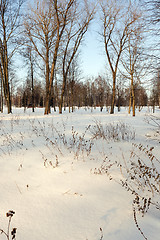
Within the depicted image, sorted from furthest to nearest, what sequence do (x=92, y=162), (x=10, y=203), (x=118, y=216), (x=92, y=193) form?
(x=92, y=162) → (x=92, y=193) → (x=10, y=203) → (x=118, y=216)

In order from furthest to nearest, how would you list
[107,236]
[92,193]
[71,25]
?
1. [71,25]
2. [92,193]
3. [107,236]

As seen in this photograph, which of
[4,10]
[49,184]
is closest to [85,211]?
[49,184]

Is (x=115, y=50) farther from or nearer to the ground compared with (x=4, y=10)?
nearer to the ground

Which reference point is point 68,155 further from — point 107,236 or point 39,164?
point 107,236

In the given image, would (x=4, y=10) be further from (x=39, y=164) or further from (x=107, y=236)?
(x=107, y=236)

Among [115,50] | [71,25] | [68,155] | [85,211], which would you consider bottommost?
[85,211]

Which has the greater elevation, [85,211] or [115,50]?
[115,50]

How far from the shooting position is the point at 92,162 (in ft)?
10.4

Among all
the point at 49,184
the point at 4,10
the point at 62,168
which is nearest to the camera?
the point at 49,184

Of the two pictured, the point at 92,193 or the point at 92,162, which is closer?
the point at 92,193

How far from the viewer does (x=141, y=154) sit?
3.53 m

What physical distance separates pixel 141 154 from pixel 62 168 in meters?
1.96

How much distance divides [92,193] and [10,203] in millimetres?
1170

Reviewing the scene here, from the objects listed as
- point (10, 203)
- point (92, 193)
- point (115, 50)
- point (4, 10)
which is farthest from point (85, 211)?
point (4, 10)
